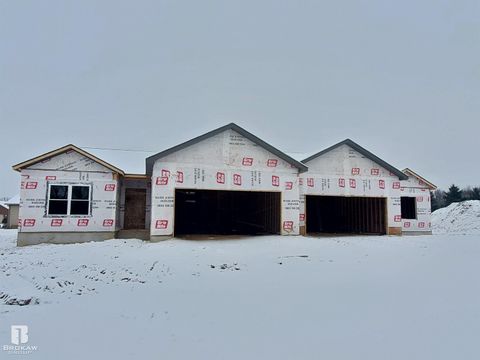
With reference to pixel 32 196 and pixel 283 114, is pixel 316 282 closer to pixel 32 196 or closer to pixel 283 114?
pixel 32 196

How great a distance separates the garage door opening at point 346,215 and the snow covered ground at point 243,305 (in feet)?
26.5

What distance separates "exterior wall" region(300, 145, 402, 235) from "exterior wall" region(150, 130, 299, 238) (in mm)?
1727

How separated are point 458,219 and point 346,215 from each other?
15.9 m

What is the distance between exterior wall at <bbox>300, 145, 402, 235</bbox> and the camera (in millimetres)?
17016

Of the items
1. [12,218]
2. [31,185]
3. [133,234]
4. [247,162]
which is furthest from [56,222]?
[12,218]

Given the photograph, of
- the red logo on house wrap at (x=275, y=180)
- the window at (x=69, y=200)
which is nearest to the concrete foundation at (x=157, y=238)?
the window at (x=69, y=200)

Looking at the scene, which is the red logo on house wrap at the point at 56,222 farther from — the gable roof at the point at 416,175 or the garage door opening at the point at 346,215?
the gable roof at the point at 416,175

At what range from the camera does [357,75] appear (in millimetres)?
42125

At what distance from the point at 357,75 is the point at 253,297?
1660 inches

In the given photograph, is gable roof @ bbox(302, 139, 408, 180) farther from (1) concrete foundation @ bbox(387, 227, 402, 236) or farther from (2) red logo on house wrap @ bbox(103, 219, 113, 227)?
(2) red logo on house wrap @ bbox(103, 219, 113, 227)

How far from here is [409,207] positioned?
69.4ft

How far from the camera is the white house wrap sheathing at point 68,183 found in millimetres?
14336

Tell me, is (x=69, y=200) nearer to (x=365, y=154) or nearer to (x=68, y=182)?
(x=68, y=182)

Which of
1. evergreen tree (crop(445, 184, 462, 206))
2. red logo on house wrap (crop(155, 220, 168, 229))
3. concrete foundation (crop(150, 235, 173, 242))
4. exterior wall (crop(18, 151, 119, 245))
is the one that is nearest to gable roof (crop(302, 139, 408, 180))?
red logo on house wrap (crop(155, 220, 168, 229))
